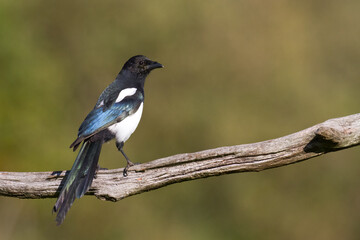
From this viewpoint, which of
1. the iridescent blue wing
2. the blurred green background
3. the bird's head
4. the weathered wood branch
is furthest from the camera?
the blurred green background

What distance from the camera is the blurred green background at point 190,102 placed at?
7.38 metres

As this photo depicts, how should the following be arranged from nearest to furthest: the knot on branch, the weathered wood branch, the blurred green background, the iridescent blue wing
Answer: the knot on branch
the weathered wood branch
the iridescent blue wing
the blurred green background

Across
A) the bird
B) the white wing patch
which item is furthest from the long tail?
the white wing patch

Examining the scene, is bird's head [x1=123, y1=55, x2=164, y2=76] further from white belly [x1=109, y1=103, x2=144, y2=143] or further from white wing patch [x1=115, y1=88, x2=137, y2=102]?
white belly [x1=109, y1=103, x2=144, y2=143]

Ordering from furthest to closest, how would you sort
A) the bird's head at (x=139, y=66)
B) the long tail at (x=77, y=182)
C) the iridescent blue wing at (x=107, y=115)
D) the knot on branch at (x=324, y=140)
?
1. the bird's head at (x=139, y=66)
2. the iridescent blue wing at (x=107, y=115)
3. the long tail at (x=77, y=182)
4. the knot on branch at (x=324, y=140)

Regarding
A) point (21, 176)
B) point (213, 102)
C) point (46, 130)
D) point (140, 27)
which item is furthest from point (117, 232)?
point (21, 176)

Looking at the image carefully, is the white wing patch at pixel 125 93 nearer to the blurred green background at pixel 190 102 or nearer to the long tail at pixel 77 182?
the long tail at pixel 77 182

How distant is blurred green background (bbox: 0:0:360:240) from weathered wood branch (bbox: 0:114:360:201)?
3.03 m

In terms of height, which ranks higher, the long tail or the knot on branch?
the long tail

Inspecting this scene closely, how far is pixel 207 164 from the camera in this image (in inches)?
144

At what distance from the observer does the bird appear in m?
3.67

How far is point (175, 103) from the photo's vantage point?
7.79 metres

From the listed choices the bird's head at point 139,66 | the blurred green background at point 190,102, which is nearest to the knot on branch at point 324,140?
the bird's head at point 139,66

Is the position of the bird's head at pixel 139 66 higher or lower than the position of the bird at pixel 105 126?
higher
